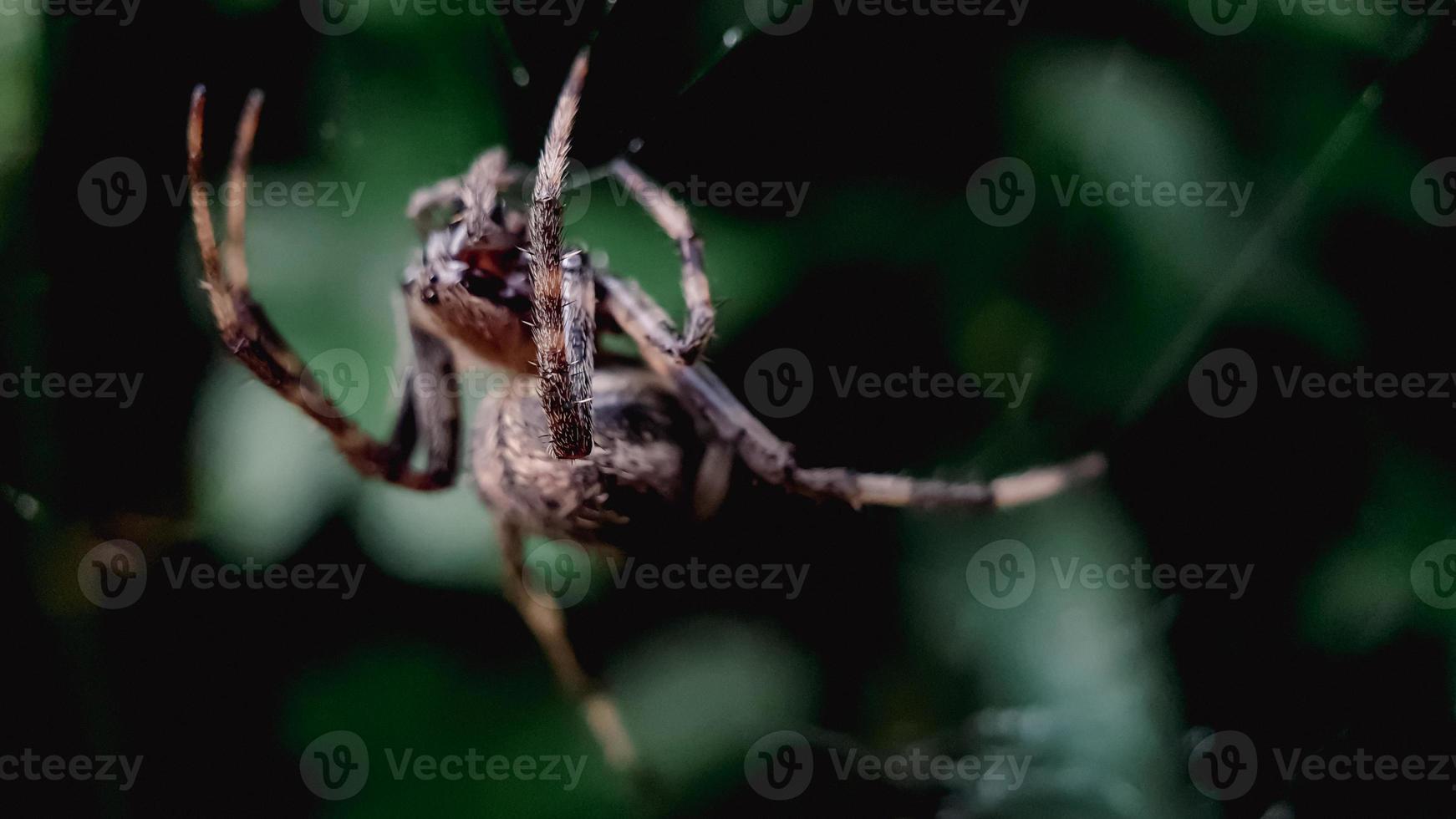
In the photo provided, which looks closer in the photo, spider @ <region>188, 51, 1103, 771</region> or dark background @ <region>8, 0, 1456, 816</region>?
spider @ <region>188, 51, 1103, 771</region>

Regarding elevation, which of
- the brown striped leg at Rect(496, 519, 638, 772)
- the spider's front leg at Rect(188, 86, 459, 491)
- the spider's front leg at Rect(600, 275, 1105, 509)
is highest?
the spider's front leg at Rect(600, 275, 1105, 509)

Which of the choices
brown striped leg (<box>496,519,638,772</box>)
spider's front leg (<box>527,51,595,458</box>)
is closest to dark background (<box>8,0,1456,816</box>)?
brown striped leg (<box>496,519,638,772</box>)

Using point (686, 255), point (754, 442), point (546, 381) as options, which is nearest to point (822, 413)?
point (754, 442)

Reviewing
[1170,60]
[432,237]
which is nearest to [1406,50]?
[1170,60]

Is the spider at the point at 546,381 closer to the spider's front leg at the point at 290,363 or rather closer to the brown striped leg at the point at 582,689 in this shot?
the spider's front leg at the point at 290,363

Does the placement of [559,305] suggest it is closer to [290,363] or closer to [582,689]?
[290,363]

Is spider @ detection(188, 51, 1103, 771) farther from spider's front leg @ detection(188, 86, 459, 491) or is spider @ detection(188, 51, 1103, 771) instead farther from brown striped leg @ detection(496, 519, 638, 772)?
brown striped leg @ detection(496, 519, 638, 772)

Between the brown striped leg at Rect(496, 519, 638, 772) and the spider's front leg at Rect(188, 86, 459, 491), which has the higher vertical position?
the spider's front leg at Rect(188, 86, 459, 491)

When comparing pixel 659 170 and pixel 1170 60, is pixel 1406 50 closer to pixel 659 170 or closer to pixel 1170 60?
pixel 1170 60
